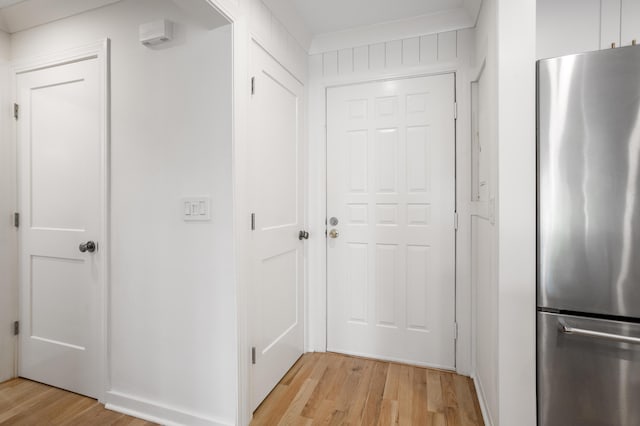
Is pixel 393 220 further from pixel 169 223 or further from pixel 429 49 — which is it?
pixel 169 223

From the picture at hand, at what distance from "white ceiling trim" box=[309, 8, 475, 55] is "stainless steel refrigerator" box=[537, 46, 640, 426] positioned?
1.04 m

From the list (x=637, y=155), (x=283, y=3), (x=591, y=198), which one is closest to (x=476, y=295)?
(x=591, y=198)

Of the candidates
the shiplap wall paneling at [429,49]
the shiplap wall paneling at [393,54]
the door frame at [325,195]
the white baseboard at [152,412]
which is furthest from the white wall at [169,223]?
the shiplap wall paneling at [429,49]

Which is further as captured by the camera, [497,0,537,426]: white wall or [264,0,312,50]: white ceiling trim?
[264,0,312,50]: white ceiling trim

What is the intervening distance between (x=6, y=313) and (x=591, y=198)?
11.0ft

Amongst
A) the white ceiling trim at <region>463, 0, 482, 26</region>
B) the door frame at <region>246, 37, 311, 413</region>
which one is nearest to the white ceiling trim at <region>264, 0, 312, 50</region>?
the door frame at <region>246, 37, 311, 413</region>

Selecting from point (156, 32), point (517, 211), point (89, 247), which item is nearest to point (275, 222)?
point (89, 247)

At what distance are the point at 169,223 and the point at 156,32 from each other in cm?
100

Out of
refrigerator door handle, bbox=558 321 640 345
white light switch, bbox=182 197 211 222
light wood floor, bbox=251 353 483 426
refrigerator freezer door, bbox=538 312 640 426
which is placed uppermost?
white light switch, bbox=182 197 211 222

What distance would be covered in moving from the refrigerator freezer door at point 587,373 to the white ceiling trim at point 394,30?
186 centimetres

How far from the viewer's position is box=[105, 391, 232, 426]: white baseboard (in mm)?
1604

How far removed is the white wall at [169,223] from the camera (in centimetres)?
157

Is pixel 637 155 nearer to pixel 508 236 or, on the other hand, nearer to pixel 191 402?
pixel 508 236

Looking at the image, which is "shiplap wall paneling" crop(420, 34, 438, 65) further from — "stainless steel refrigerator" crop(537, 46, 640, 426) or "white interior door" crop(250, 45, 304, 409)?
"stainless steel refrigerator" crop(537, 46, 640, 426)
